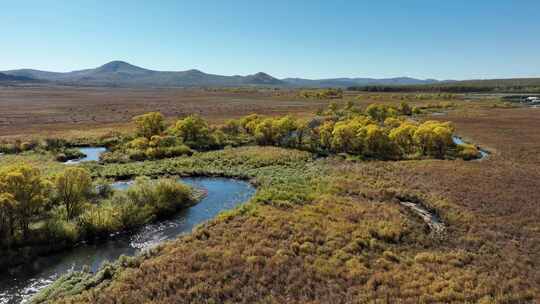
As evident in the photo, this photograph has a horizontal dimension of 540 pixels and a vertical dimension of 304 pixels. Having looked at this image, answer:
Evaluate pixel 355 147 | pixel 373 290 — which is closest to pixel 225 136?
pixel 355 147

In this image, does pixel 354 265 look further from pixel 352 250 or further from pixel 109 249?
pixel 109 249

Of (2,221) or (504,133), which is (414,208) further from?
(504,133)

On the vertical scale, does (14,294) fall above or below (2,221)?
below

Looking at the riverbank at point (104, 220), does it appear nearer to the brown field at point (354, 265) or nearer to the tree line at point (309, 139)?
the brown field at point (354, 265)

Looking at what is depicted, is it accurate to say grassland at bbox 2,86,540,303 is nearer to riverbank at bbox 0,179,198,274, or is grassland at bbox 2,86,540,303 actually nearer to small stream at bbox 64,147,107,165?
riverbank at bbox 0,179,198,274

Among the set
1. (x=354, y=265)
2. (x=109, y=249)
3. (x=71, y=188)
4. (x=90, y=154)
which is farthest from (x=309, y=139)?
(x=354, y=265)

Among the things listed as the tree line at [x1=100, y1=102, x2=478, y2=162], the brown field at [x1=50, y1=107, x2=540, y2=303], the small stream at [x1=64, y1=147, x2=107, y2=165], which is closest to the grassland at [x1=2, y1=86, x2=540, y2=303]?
the brown field at [x1=50, y1=107, x2=540, y2=303]
